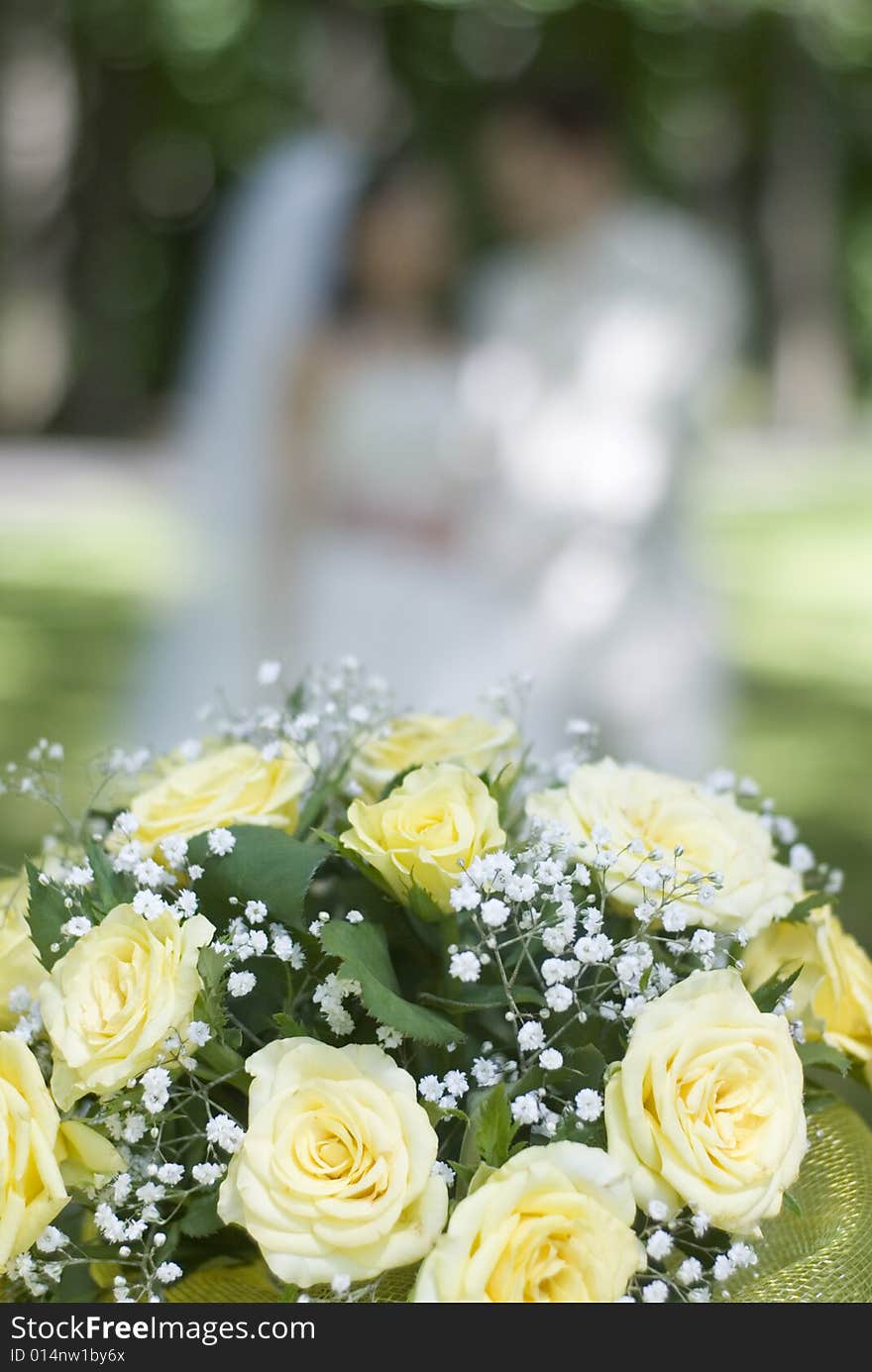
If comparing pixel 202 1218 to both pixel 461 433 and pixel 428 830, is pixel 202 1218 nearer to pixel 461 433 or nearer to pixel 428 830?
pixel 428 830

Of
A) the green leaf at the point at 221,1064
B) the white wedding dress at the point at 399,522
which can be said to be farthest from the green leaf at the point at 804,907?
the white wedding dress at the point at 399,522

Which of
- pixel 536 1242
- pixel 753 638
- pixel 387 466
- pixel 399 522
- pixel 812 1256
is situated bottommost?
pixel 753 638

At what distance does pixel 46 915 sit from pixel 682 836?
42 centimetres

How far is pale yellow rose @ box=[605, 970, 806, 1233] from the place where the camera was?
0.79 meters

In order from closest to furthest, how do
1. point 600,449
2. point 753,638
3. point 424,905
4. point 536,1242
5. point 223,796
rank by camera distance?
point 536,1242 → point 424,905 → point 223,796 → point 600,449 → point 753,638

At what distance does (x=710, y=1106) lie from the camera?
32.2 inches

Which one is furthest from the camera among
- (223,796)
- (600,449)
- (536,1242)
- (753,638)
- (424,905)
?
(753,638)

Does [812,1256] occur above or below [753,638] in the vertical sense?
above

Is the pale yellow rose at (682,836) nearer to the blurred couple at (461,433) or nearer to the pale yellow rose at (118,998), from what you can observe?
the pale yellow rose at (118,998)

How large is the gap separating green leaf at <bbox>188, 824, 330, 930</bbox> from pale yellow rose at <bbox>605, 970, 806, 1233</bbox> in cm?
22

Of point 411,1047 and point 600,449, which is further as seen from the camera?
point 600,449

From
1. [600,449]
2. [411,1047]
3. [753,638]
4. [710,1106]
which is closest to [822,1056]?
[710,1106]

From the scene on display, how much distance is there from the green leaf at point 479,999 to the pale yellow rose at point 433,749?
0.63ft

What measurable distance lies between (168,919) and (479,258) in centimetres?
340
